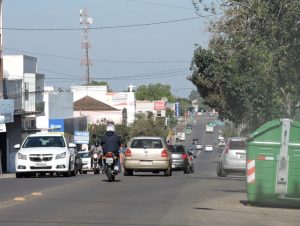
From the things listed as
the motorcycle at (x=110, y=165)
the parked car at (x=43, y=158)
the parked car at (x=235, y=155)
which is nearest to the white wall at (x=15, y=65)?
the parked car at (x=235, y=155)

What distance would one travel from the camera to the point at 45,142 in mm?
28625

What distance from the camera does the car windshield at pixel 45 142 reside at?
2852cm

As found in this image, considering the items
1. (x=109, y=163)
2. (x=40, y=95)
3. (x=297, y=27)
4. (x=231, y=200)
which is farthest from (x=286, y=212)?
(x=40, y=95)

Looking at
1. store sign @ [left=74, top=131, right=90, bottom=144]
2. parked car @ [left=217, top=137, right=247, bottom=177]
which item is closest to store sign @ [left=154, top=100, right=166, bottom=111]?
store sign @ [left=74, top=131, right=90, bottom=144]

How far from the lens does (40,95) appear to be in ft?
224

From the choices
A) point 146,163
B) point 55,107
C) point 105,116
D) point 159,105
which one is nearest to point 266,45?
point 146,163

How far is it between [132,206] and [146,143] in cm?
1313

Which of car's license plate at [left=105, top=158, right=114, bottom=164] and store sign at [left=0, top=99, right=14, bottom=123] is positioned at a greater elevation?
store sign at [left=0, top=99, right=14, bottom=123]

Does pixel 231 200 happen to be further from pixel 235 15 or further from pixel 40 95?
pixel 40 95

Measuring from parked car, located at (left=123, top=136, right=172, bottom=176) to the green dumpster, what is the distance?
12.5 m

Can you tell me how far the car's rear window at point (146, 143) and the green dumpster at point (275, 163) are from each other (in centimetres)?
1279

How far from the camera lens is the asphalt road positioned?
1333 cm

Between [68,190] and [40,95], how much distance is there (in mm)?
49044

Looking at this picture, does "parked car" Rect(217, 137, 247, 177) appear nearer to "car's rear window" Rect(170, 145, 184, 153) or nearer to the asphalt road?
the asphalt road
